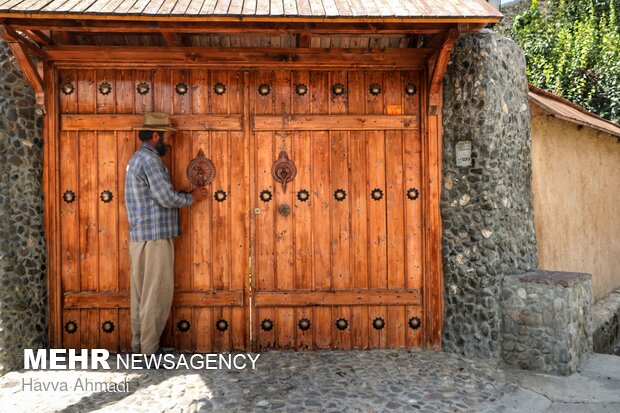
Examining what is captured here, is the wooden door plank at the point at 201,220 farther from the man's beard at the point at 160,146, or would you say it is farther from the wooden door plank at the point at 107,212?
the wooden door plank at the point at 107,212

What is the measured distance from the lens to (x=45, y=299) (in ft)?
13.5

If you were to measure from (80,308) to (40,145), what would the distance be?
165cm

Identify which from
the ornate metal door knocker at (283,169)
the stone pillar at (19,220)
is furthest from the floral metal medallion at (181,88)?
the stone pillar at (19,220)

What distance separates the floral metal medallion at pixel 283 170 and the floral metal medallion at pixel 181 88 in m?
1.15

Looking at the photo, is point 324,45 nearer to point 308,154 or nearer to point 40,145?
point 308,154

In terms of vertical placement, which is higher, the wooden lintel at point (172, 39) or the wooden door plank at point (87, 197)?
the wooden lintel at point (172, 39)

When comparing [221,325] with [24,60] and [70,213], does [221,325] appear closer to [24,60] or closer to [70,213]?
[70,213]

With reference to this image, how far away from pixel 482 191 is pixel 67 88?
4202mm

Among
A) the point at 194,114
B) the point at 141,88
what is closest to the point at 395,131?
the point at 194,114

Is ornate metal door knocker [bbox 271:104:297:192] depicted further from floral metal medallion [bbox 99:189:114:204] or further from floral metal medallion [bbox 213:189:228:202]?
floral metal medallion [bbox 99:189:114:204]

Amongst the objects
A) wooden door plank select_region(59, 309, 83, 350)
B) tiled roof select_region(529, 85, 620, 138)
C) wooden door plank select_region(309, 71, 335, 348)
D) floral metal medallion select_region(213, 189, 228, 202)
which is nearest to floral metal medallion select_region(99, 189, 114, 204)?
floral metal medallion select_region(213, 189, 228, 202)

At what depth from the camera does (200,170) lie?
4.25 m

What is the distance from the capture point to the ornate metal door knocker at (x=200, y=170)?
424 centimetres

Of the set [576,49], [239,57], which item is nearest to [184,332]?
[239,57]
